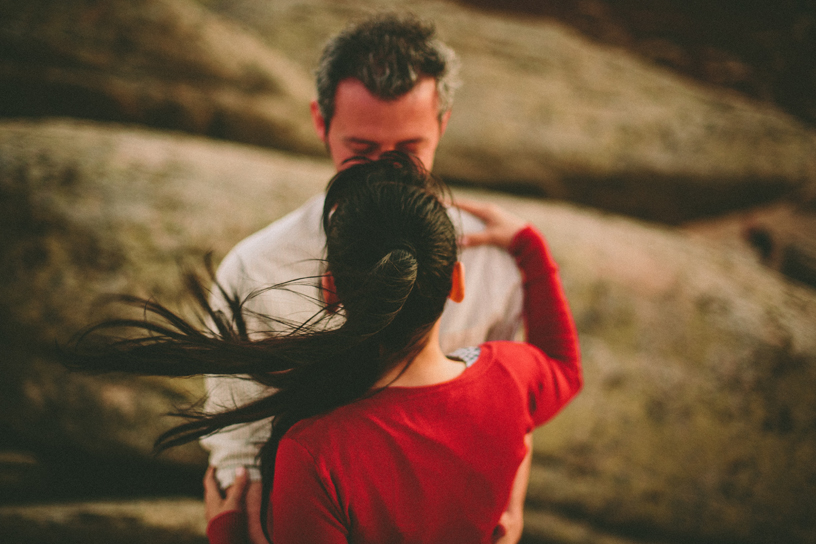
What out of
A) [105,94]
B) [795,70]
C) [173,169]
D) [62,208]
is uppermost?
[795,70]

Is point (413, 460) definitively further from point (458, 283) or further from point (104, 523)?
point (104, 523)

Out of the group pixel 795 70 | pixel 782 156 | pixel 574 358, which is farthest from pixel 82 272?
pixel 795 70

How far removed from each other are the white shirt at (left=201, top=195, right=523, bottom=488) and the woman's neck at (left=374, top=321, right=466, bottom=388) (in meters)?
0.32

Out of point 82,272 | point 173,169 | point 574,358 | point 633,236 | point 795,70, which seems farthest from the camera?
point 795,70

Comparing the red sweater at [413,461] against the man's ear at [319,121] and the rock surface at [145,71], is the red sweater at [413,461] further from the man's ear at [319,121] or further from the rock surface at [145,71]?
the rock surface at [145,71]

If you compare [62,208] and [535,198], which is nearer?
[62,208]

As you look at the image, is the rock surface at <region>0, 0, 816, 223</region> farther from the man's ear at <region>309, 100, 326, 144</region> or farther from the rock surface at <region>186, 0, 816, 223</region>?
the man's ear at <region>309, 100, 326, 144</region>

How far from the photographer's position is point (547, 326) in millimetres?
1161

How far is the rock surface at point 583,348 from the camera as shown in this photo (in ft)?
5.93

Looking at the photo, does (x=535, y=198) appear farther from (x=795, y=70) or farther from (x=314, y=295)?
(x=795, y=70)

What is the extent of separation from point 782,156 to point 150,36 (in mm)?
4581

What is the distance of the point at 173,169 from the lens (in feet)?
6.63

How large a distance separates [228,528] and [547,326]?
3.19 ft

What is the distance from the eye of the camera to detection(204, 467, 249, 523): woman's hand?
1.04m
